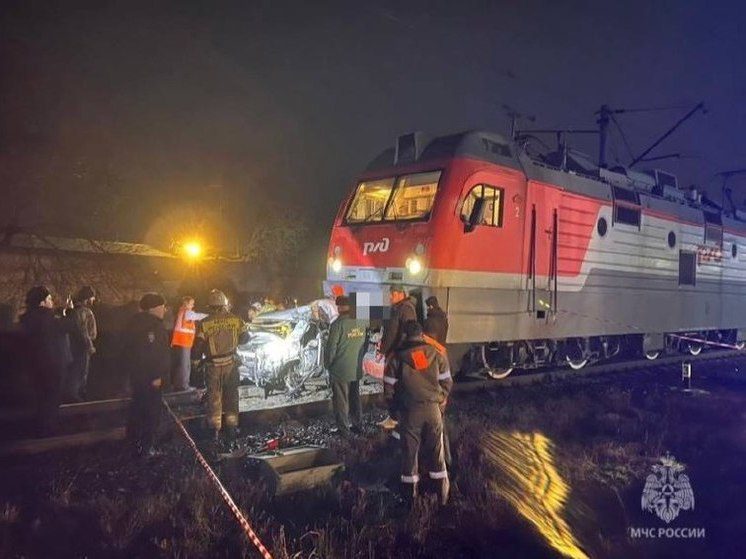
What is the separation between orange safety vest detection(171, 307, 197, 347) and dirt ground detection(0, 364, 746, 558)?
2446mm

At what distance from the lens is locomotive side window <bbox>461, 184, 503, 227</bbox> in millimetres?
7860

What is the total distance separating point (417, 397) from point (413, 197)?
446cm

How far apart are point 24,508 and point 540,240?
23.4ft

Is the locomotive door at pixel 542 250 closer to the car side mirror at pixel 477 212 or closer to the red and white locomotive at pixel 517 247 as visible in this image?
the red and white locomotive at pixel 517 247

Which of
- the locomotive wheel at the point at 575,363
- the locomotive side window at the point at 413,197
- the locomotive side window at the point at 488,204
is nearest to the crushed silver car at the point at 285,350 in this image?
the locomotive side window at the point at 413,197

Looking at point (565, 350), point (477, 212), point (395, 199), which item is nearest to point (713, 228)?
point (565, 350)

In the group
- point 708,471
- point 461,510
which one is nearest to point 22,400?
point 461,510

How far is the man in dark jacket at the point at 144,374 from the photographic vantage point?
18.7 feet

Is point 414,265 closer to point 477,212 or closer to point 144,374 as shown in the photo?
point 477,212

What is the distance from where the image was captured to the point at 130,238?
68.6 feet

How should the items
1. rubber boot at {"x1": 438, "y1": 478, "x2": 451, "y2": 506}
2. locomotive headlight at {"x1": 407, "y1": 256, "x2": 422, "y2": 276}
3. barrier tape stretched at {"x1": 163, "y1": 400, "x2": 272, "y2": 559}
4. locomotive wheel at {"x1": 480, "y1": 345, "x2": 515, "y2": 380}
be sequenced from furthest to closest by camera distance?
locomotive wheel at {"x1": 480, "y1": 345, "x2": 515, "y2": 380}
locomotive headlight at {"x1": 407, "y1": 256, "x2": 422, "y2": 276}
rubber boot at {"x1": 438, "y1": 478, "x2": 451, "y2": 506}
barrier tape stretched at {"x1": 163, "y1": 400, "x2": 272, "y2": 559}

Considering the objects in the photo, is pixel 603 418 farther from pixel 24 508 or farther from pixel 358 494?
pixel 24 508

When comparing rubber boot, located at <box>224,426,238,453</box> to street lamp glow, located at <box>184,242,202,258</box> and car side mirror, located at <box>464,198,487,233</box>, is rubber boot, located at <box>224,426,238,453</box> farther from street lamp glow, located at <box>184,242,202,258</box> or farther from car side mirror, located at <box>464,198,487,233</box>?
street lamp glow, located at <box>184,242,202,258</box>

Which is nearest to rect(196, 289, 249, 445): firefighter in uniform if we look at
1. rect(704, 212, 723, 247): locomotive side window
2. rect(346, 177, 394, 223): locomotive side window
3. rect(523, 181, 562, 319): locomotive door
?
rect(346, 177, 394, 223): locomotive side window
